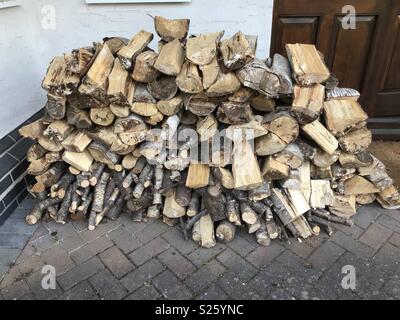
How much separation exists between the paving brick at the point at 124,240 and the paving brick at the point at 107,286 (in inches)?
8.9

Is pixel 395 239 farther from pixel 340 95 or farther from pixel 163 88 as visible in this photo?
pixel 163 88

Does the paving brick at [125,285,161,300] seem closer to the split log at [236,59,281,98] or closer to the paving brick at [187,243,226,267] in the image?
the paving brick at [187,243,226,267]

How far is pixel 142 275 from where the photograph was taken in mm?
2188

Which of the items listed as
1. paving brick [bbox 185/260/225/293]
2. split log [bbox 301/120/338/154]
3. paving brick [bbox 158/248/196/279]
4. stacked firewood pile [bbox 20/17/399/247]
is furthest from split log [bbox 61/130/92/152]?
split log [bbox 301/120/338/154]

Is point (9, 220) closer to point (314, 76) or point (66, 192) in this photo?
point (66, 192)

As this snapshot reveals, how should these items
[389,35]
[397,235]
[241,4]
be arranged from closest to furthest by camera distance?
[397,235], [241,4], [389,35]

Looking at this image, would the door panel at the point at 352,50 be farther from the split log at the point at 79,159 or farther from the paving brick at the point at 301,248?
the split log at the point at 79,159

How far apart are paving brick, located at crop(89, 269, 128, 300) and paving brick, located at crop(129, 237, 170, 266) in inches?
7.3

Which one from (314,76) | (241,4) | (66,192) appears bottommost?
(66,192)

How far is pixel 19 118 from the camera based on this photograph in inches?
118

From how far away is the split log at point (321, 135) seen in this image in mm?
2254

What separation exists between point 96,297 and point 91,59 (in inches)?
56.8

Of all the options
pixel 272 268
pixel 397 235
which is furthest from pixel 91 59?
pixel 397 235

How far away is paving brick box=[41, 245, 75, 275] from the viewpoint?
2246mm
